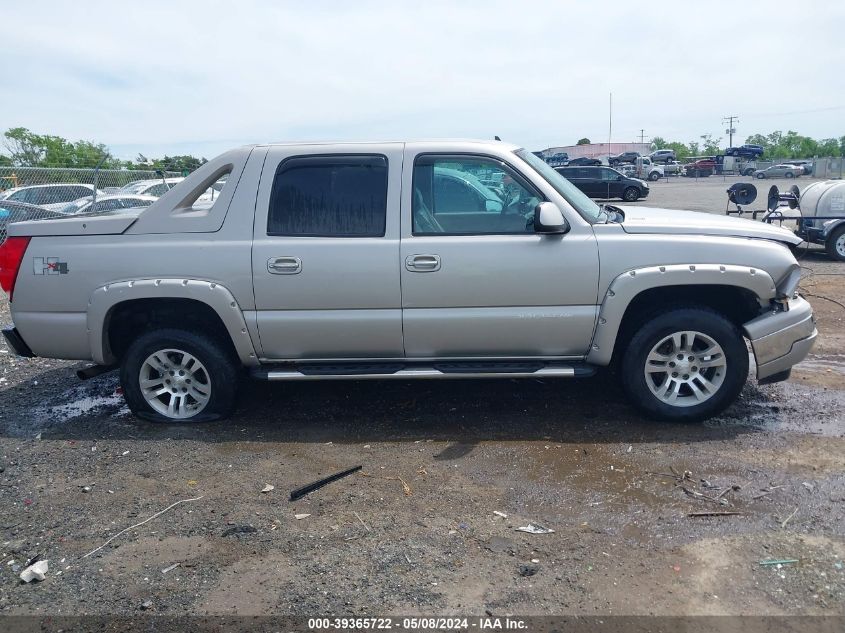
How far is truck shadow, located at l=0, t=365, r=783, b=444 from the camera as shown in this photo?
16.4 ft

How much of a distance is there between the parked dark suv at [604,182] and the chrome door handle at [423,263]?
2729cm

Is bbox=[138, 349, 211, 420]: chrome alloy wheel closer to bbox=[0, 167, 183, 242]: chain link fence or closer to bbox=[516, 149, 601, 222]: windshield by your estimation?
bbox=[516, 149, 601, 222]: windshield

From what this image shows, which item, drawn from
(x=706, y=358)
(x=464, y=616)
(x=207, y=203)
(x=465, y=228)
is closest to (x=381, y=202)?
(x=465, y=228)

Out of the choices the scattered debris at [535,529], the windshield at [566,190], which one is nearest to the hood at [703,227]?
the windshield at [566,190]

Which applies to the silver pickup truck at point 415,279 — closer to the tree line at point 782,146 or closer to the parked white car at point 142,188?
the parked white car at point 142,188

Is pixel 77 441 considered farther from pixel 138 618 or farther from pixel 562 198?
pixel 562 198

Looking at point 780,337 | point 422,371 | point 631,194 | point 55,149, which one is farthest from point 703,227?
point 55,149

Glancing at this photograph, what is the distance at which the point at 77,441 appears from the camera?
5.13 m

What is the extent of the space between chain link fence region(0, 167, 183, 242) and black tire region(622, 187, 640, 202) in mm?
22427

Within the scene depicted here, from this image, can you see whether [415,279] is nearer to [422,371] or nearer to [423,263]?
[423,263]

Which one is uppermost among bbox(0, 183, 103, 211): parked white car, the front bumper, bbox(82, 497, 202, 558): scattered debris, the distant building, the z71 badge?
the distant building

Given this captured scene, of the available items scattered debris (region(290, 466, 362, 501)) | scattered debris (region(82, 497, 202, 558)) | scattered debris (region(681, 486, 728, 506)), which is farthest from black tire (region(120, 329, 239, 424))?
scattered debris (region(681, 486, 728, 506))

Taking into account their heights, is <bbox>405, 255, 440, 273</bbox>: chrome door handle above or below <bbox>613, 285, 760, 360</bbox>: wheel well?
above

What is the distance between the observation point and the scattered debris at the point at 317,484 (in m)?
4.18
